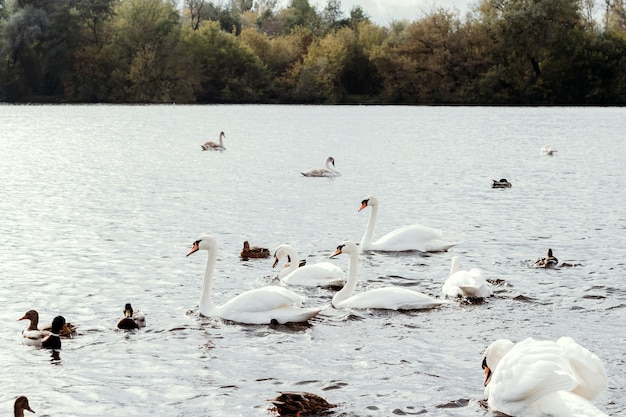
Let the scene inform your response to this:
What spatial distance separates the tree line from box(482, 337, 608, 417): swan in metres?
72.4

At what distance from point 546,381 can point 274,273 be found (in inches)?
251

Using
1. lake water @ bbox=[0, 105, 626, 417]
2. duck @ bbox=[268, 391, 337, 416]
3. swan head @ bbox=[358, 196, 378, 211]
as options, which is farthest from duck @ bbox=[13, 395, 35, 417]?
swan head @ bbox=[358, 196, 378, 211]

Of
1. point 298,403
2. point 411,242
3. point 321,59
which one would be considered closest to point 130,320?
point 298,403

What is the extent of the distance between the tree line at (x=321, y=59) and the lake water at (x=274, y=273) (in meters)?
46.4

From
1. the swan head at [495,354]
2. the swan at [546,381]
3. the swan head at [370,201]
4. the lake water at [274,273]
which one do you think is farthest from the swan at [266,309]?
the swan head at [370,201]

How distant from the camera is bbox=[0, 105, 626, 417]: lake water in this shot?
25.1 ft

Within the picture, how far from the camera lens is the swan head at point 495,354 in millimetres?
7109

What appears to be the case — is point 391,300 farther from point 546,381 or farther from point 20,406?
point 20,406

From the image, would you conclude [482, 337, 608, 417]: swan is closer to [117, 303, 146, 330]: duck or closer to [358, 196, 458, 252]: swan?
[117, 303, 146, 330]: duck

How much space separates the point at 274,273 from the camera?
1230 centimetres

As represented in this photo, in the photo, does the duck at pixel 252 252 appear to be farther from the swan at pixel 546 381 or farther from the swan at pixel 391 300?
the swan at pixel 546 381

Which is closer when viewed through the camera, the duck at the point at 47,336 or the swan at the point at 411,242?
the duck at the point at 47,336

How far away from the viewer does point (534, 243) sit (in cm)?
1461

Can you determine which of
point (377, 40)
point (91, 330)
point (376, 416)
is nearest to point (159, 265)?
point (91, 330)
